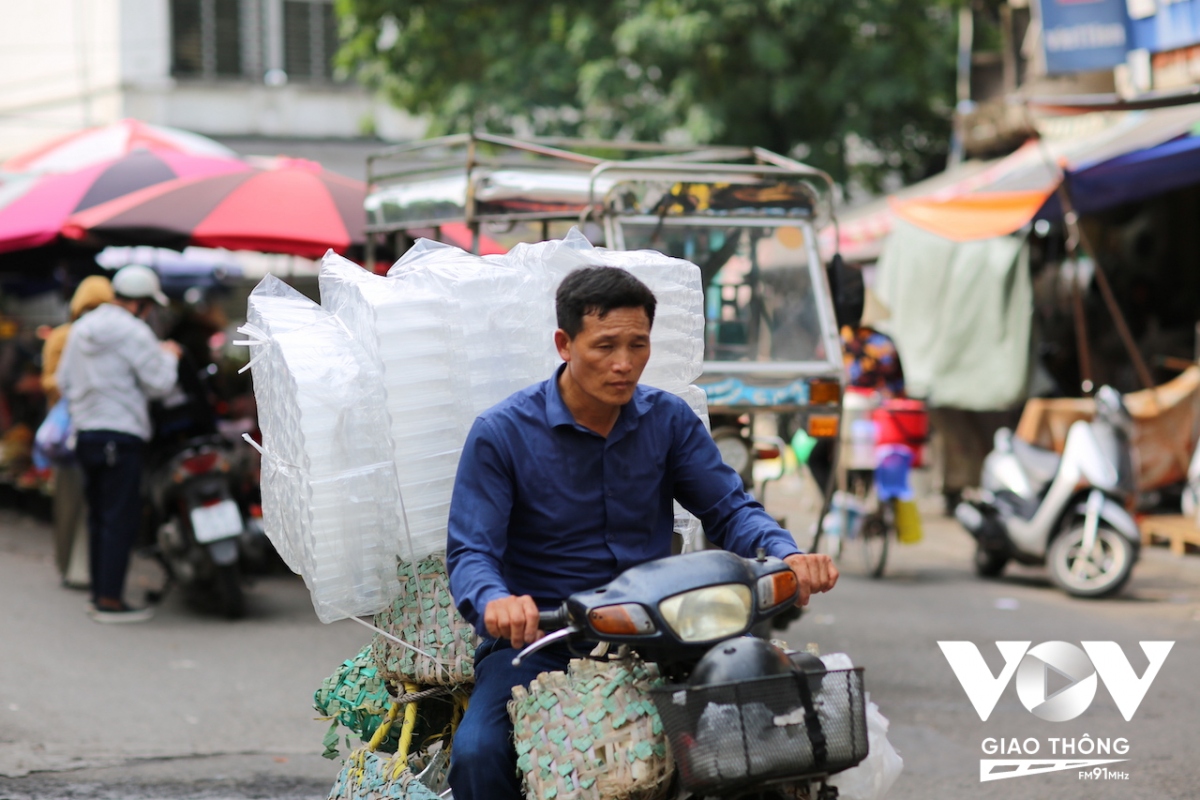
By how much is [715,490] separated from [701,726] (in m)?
0.85

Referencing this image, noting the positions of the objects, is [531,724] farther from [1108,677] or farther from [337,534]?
[1108,677]

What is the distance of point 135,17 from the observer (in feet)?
79.0

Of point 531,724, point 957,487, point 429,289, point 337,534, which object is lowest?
point 957,487

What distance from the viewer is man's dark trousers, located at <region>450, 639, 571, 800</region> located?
291 cm

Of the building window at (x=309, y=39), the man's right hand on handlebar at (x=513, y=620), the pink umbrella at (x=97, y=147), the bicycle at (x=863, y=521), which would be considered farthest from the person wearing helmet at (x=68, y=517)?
the building window at (x=309, y=39)

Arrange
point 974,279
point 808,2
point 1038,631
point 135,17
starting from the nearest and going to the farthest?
point 1038,631 < point 974,279 < point 808,2 < point 135,17

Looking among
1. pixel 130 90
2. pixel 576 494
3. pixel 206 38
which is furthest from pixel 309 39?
pixel 576 494

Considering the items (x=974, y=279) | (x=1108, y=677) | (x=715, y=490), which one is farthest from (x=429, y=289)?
(x=974, y=279)

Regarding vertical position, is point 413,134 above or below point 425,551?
above

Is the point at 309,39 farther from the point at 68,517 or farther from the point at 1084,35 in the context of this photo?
the point at 68,517

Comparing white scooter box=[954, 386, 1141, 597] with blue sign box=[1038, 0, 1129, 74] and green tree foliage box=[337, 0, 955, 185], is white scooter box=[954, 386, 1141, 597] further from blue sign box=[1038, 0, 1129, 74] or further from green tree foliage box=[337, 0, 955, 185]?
green tree foliage box=[337, 0, 955, 185]

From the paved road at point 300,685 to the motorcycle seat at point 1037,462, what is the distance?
2.38 feet

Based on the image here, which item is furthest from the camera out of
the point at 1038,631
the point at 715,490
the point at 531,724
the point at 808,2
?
the point at 808,2

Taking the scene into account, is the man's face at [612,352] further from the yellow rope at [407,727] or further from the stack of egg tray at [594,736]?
the yellow rope at [407,727]
